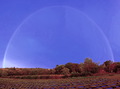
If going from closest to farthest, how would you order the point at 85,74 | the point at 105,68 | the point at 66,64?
the point at 85,74 < the point at 105,68 < the point at 66,64

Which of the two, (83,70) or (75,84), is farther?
(83,70)

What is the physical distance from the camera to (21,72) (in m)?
59.2

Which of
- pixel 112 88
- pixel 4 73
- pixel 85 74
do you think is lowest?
pixel 112 88

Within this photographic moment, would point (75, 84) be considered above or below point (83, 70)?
below

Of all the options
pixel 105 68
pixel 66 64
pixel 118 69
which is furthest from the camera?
pixel 66 64

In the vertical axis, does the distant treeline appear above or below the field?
above

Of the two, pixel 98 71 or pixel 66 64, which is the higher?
pixel 66 64

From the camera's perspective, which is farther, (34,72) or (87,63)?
(34,72)

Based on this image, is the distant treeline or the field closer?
the field

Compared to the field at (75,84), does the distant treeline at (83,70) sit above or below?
above

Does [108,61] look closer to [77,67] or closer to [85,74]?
[77,67]

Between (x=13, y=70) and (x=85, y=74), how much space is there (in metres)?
33.3

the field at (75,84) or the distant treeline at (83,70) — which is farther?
the distant treeline at (83,70)

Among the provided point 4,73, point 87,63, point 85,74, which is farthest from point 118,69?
point 4,73
